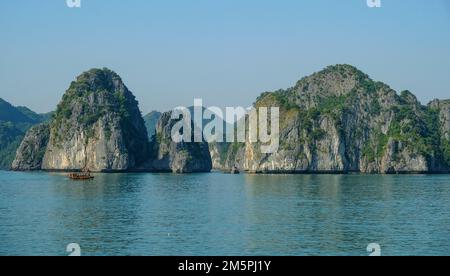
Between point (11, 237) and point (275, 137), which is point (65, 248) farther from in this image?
point (275, 137)

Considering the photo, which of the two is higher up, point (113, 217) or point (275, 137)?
point (275, 137)

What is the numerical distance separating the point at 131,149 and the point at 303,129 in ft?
151

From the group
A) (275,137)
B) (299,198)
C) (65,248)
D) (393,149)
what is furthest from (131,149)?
(65,248)

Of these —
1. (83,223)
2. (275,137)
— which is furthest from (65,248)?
(275,137)

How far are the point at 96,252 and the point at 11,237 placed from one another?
7.17 metres

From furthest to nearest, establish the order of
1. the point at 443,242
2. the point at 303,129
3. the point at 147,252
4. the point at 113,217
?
the point at 303,129 < the point at 113,217 < the point at 443,242 < the point at 147,252

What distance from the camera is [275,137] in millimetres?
197375

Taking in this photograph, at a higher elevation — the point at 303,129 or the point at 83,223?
the point at 303,129

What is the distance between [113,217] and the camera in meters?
56.2
